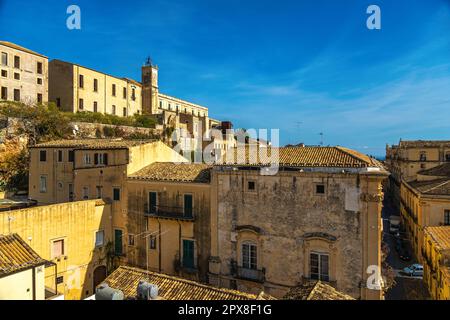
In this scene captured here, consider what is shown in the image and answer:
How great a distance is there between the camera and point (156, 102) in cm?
5306

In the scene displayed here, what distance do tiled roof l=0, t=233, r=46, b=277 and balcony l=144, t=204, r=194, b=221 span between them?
8.69 m

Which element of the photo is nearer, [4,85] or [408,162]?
[4,85]

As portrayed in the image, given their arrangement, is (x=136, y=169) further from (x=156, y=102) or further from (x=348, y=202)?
(x=156, y=102)

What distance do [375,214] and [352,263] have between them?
2.68m

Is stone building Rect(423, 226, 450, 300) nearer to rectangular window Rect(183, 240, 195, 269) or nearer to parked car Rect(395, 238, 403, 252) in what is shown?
parked car Rect(395, 238, 403, 252)

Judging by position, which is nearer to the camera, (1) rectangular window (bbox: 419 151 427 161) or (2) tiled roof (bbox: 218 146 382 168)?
(2) tiled roof (bbox: 218 146 382 168)

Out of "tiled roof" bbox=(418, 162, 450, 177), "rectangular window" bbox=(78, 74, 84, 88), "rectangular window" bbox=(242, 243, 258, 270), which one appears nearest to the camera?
"rectangular window" bbox=(242, 243, 258, 270)

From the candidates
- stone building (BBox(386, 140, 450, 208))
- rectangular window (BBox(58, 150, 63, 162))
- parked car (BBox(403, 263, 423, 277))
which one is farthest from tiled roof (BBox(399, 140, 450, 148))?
rectangular window (BBox(58, 150, 63, 162))

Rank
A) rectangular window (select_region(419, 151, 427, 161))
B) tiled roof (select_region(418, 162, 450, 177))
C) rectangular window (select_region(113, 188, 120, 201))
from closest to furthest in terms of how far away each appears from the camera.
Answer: rectangular window (select_region(113, 188, 120, 201)) → tiled roof (select_region(418, 162, 450, 177)) → rectangular window (select_region(419, 151, 427, 161))

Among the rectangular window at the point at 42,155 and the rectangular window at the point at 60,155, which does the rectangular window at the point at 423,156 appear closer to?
the rectangular window at the point at 60,155

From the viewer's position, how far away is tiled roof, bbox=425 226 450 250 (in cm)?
1727

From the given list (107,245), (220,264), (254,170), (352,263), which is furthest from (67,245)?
(352,263)
